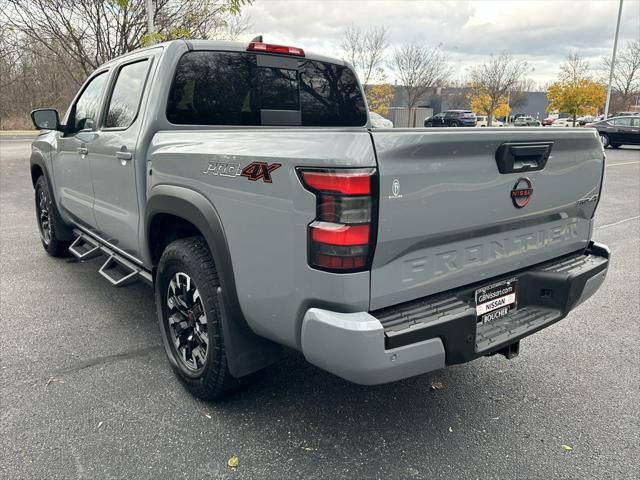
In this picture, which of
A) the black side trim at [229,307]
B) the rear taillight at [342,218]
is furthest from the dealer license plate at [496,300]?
the black side trim at [229,307]

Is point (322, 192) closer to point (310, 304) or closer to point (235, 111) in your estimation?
point (310, 304)

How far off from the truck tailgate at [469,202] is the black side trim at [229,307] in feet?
2.50

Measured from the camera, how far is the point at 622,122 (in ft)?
72.0

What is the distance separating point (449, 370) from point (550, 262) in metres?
0.98

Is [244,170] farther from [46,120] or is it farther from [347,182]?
[46,120]

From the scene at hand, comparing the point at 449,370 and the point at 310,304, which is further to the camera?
the point at 449,370

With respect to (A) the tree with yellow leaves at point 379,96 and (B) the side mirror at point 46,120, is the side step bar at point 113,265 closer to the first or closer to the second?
→ (B) the side mirror at point 46,120

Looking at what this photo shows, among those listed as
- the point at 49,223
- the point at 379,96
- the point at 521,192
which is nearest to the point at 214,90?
the point at 521,192

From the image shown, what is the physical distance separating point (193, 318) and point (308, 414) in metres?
0.84

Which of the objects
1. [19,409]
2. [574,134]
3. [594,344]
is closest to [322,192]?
[574,134]

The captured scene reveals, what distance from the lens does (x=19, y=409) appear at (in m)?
2.74

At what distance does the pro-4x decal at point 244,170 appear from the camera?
2105 mm

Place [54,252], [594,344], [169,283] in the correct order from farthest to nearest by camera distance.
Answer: [54,252] → [594,344] → [169,283]

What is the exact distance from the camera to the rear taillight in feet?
6.13
